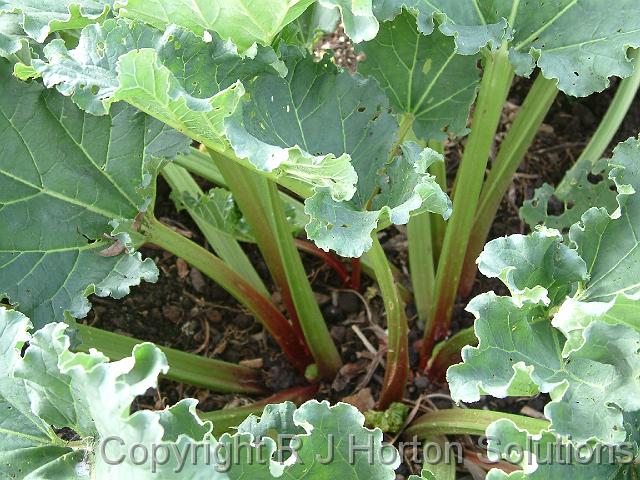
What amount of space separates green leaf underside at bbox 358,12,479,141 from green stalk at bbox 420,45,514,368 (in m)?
0.04

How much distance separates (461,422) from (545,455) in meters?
0.46

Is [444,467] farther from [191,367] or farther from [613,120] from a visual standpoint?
[613,120]

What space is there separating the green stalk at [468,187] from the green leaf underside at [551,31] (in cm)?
7

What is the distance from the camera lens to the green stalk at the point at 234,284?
161 cm

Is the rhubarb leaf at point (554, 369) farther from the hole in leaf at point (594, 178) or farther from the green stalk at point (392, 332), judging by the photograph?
the hole in leaf at point (594, 178)

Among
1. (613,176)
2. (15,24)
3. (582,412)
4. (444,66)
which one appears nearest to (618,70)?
(613,176)

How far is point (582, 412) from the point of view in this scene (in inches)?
44.2

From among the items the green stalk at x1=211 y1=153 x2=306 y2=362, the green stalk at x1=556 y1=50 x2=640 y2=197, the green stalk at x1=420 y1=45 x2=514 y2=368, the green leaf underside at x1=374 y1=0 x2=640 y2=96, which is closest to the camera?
the green leaf underside at x1=374 y1=0 x2=640 y2=96

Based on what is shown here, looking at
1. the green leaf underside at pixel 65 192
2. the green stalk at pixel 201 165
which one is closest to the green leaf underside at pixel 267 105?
the green leaf underside at pixel 65 192

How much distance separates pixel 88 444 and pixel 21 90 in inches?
26.4

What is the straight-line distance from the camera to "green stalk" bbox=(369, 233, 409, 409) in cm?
147

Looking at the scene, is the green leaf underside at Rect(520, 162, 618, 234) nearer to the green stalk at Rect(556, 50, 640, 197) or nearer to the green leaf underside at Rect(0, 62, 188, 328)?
the green stalk at Rect(556, 50, 640, 197)

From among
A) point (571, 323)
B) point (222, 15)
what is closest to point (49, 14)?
point (222, 15)

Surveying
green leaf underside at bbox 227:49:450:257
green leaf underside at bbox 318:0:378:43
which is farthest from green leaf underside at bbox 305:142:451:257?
green leaf underside at bbox 318:0:378:43
